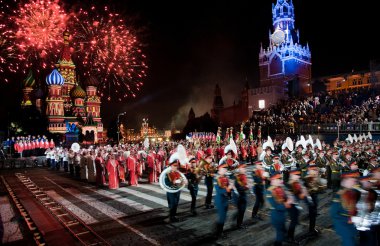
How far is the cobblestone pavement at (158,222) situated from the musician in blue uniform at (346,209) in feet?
4.99

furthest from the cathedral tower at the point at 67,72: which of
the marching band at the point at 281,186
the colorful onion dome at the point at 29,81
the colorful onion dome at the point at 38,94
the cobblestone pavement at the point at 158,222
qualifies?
the cobblestone pavement at the point at 158,222

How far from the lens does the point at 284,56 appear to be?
271 feet

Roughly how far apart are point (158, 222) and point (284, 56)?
8072 cm

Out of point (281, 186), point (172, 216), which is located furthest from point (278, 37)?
point (281, 186)

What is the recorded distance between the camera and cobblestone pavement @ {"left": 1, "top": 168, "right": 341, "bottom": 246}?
25.6ft

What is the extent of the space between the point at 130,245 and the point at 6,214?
21.9 ft

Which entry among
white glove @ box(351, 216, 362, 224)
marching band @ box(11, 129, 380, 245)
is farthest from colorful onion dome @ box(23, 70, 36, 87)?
white glove @ box(351, 216, 362, 224)

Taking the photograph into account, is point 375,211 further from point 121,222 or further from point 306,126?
point 306,126

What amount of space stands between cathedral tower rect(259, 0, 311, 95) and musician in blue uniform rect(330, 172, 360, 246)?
74130mm

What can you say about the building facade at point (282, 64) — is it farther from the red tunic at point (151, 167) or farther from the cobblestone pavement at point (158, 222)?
the cobblestone pavement at point (158, 222)

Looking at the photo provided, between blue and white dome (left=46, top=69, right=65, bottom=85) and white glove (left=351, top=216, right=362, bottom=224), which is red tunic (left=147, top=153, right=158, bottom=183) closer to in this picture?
white glove (left=351, top=216, right=362, bottom=224)

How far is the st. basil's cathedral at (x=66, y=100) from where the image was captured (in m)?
69.3

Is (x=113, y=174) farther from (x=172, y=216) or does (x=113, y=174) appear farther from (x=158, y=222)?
(x=172, y=216)

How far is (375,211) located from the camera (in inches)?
233
